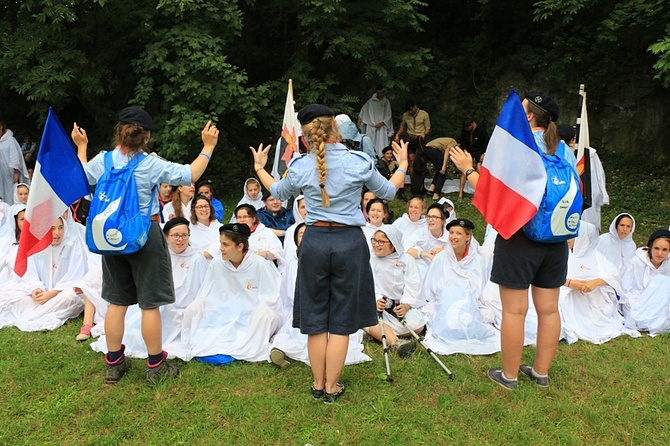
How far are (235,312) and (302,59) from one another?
7299mm

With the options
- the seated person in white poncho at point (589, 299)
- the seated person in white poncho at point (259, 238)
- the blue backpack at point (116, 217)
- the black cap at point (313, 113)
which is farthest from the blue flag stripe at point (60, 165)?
the seated person in white poncho at point (589, 299)

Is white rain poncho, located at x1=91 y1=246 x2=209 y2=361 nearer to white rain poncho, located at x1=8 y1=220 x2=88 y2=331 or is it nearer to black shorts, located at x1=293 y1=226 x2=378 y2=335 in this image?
white rain poncho, located at x1=8 y1=220 x2=88 y2=331

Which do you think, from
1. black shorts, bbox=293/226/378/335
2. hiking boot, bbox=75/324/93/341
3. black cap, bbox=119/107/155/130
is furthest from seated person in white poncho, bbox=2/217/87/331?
black shorts, bbox=293/226/378/335

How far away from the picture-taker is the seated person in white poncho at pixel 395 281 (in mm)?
5160

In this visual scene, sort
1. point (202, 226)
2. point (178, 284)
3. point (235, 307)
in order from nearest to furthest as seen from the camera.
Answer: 1. point (235, 307)
2. point (178, 284)
3. point (202, 226)

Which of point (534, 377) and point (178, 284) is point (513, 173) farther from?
point (178, 284)

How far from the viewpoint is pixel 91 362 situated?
4375 mm

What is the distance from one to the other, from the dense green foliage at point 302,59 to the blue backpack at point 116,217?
230 inches

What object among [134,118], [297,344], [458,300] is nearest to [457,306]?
[458,300]

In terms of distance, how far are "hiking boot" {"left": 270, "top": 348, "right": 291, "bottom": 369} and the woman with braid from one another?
0.79m

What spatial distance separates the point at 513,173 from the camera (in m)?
3.44

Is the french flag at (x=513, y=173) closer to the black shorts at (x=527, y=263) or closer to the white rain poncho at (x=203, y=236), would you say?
the black shorts at (x=527, y=263)

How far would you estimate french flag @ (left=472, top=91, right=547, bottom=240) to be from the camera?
11.0 ft

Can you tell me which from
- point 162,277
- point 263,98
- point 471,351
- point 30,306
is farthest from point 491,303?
point 263,98
